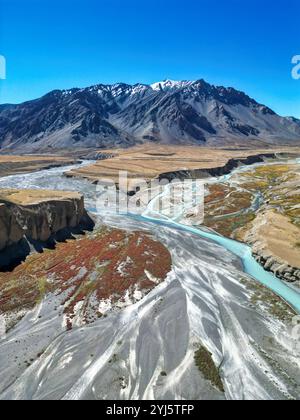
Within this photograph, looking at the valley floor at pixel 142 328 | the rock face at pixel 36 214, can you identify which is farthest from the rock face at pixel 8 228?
the valley floor at pixel 142 328

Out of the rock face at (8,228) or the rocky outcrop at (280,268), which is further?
the rock face at (8,228)

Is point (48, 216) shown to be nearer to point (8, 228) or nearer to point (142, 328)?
point (8, 228)

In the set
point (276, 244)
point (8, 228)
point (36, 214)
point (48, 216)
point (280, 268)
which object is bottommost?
point (280, 268)

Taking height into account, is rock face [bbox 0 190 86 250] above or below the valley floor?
above

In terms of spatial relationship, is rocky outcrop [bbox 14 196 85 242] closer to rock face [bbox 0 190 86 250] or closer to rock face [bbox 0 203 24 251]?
rock face [bbox 0 190 86 250]

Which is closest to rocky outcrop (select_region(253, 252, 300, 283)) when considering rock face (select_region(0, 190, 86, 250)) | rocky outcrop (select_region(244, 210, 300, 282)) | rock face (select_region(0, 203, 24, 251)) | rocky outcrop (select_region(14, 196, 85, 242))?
rocky outcrop (select_region(244, 210, 300, 282))

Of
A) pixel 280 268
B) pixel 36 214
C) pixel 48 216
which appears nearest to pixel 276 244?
pixel 280 268

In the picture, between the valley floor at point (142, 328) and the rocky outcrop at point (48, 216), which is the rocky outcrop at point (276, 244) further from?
the rocky outcrop at point (48, 216)
